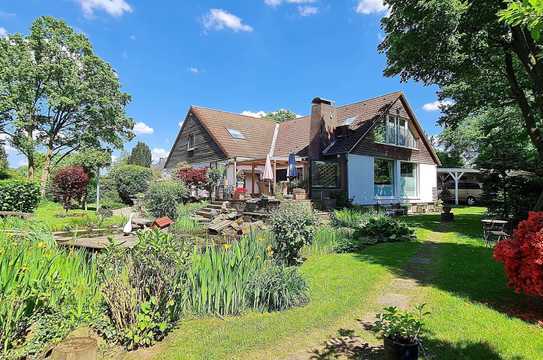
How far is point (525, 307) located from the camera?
4.73 m

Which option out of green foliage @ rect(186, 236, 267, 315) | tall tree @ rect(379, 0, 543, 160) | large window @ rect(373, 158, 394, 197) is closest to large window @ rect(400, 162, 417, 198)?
large window @ rect(373, 158, 394, 197)


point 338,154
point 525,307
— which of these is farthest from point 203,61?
point 525,307

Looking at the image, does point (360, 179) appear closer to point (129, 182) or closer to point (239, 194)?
point (239, 194)

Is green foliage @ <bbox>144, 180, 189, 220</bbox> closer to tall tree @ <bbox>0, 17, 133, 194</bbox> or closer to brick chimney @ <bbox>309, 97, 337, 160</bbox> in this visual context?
brick chimney @ <bbox>309, 97, 337, 160</bbox>

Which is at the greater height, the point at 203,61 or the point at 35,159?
the point at 203,61

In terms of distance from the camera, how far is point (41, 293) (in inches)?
146

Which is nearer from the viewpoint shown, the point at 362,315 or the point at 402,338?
the point at 402,338

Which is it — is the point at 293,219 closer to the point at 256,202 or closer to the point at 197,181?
the point at 256,202

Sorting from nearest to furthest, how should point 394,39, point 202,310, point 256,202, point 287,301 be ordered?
1. point 202,310
2. point 287,301
3. point 394,39
4. point 256,202

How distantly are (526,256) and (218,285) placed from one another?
14.2 feet

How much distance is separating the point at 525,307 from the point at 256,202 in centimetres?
1122

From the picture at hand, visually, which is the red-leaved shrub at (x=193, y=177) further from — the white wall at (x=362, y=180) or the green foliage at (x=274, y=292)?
the green foliage at (x=274, y=292)

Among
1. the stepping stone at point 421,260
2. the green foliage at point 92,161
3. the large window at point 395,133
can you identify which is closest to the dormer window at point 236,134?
the green foliage at point 92,161

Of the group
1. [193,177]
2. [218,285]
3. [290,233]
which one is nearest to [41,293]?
[218,285]
